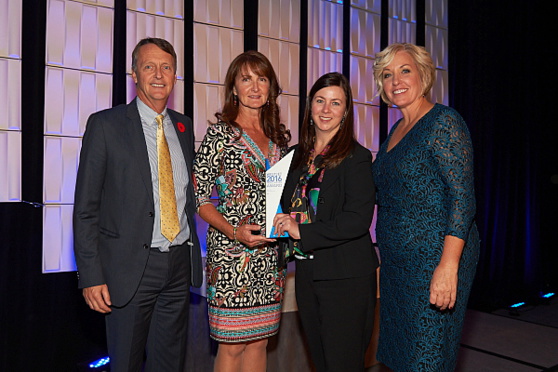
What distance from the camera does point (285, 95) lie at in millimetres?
5000

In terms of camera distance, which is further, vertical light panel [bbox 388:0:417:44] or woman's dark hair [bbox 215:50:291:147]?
vertical light panel [bbox 388:0:417:44]

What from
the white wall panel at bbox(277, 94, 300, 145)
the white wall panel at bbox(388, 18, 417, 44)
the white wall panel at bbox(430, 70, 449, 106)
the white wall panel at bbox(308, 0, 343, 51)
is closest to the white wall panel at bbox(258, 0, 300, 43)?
the white wall panel at bbox(308, 0, 343, 51)

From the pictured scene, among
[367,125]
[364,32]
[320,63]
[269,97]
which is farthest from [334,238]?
[364,32]

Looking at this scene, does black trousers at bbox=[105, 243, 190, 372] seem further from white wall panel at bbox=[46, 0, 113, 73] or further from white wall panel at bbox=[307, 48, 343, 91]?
white wall panel at bbox=[307, 48, 343, 91]

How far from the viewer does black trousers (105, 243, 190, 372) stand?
199 cm

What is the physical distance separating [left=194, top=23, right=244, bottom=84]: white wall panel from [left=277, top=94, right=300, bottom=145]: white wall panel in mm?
715

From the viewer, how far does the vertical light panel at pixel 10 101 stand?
3.45 meters

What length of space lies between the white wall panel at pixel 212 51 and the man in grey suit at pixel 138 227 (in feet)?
7.48

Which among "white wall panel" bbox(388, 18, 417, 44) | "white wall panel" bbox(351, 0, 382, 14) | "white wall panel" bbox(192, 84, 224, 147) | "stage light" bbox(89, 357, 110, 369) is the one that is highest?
"white wall panel" bbox(351, 0, 382, 14)

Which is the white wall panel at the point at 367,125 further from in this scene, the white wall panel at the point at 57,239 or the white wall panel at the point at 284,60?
the white wall panel at the point at 57,239

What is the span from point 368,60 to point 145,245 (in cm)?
445

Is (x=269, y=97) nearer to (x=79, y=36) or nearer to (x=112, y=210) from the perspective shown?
(x=112, y=210)

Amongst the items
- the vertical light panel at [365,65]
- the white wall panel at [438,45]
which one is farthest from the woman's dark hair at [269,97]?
the white wall panel at [438,45]

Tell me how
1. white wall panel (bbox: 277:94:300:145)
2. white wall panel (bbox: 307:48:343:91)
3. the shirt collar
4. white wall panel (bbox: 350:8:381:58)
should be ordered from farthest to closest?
white wall panel (bbox: 350:8:381:58) < white wall panel (bbox: 307:48:343:91) < white wall panel (bbox: 277:94:300:145) < the shirt collar
